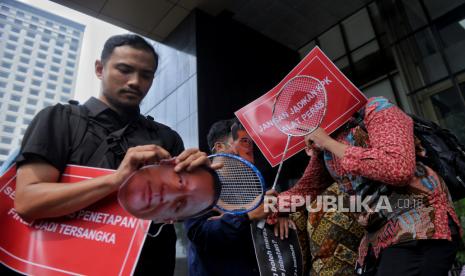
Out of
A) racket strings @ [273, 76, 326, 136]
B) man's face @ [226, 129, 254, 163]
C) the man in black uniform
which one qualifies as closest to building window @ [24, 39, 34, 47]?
man's face @ [226, 129, 254, 163]

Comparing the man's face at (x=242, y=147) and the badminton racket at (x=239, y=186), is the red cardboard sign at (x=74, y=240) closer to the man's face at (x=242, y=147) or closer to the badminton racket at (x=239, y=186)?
the badminton racket at (x=239, y=186)

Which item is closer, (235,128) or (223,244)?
(223,244)

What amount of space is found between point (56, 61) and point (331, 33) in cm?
7493

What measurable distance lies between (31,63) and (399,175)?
77.7 meters

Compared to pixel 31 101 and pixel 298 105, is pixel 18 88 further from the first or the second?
pixel 298 105

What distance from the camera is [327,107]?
209 cm

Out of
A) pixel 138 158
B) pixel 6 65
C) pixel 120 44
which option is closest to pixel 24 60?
pixel 6 65

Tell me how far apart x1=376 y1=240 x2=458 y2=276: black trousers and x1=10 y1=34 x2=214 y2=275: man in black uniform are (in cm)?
100

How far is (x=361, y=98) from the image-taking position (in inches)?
78.0

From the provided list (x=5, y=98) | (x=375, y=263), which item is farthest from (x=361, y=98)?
(x=5, y=98)

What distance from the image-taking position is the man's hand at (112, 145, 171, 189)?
840mm

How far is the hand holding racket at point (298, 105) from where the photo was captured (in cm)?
204

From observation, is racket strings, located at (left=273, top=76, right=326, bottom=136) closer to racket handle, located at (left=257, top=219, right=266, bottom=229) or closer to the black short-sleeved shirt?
racket handle, located at (left=257, top=219, right=266, bottom=229)

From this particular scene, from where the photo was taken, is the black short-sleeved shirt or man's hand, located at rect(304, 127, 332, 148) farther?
man's hand, located at rect(304, 127, 332, 148)
